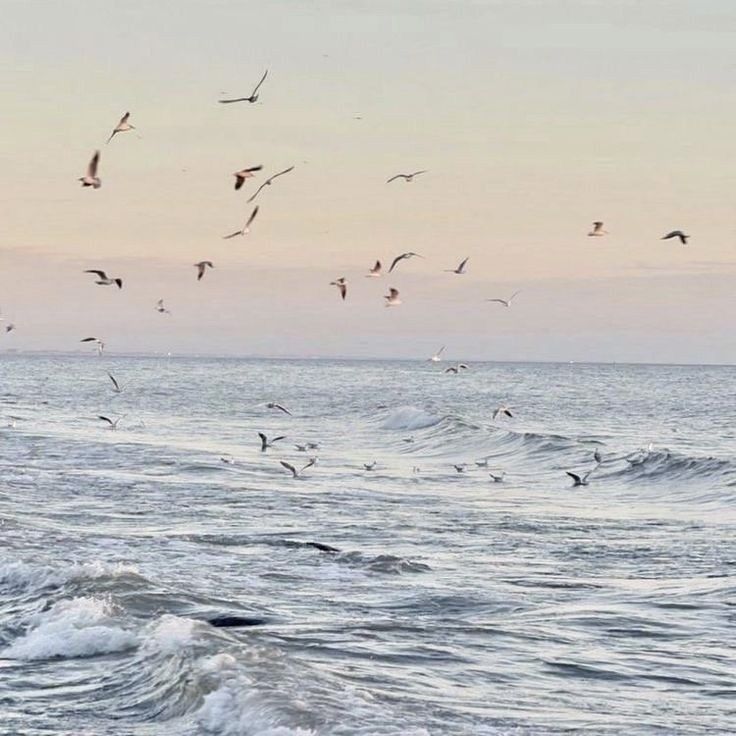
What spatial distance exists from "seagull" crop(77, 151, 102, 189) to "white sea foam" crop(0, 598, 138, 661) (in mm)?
9340

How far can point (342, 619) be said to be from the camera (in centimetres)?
1648

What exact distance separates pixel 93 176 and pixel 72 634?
424 inches

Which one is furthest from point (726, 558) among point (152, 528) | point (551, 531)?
point (152, 528)

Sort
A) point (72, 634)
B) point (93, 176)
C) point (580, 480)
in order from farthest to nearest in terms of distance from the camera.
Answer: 1. point (580, 480)
2. point (93, 176)
3. point (72, 634)

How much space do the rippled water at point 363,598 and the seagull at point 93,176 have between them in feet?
18.5

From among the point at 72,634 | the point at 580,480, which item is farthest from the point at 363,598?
the point at 580,480

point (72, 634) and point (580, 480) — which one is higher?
point (580, 480)

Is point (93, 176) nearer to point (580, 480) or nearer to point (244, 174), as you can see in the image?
point (244, 174)

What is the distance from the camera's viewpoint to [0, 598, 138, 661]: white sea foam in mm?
15016

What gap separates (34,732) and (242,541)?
11707 mm

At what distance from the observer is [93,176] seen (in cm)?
Answer: 2453

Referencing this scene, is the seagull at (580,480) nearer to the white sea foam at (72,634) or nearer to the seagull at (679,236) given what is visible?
the seagull at (679,236)

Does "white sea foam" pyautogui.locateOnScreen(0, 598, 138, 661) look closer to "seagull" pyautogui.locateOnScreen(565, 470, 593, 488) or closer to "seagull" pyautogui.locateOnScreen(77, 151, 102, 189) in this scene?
"seagull" pyautogui.locateOnScreen(77, 151, 102, 189)

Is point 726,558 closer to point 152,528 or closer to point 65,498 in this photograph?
point 152,528
